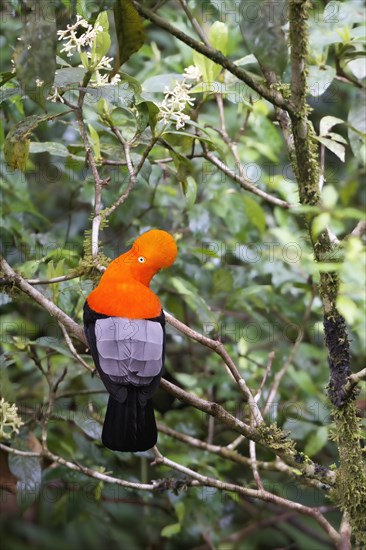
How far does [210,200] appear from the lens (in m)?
3.57

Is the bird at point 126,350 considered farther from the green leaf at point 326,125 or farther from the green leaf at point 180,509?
the green leaf at point 180,509

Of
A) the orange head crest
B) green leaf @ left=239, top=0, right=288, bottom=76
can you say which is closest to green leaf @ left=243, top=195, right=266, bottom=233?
the orange head crest

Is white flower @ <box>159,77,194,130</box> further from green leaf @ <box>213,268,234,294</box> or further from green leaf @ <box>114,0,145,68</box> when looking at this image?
green leaf @ <box>213,268,234,294</box>

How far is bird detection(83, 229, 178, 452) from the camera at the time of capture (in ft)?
7.47

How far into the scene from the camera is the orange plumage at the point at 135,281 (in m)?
2.41

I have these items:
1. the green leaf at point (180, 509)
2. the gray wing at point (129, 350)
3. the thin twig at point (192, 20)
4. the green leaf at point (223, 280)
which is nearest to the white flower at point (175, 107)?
the thin twig at point (192, 20)

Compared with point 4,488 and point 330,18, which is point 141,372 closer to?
point 4,488

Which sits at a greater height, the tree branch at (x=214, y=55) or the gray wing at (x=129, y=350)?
the tree branch at (x=214, y=55)

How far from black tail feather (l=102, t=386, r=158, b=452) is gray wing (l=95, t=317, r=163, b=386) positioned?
0.22 feet

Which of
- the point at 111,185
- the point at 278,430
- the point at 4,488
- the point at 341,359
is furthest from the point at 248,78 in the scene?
the point at 4,488

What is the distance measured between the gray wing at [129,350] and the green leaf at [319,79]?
42.6 inches

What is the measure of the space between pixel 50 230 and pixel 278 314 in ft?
3.84

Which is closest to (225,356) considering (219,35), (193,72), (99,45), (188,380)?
(99,45)

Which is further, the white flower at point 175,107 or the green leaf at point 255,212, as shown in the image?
the green leaf at point 255,212
